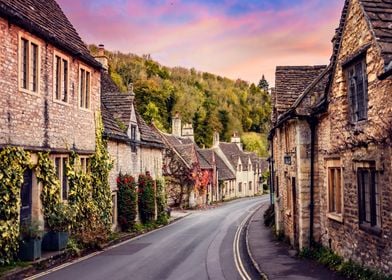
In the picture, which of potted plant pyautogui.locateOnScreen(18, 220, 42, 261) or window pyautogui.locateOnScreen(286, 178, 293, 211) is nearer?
potted plant pyautogui.locateOnScreen(18, 220, 42, 261)

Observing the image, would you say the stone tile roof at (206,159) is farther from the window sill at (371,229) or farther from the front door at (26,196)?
the window sill at (371,229)

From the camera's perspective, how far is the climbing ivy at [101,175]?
23.0m

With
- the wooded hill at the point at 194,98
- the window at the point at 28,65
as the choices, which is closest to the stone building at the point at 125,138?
the window at the point at 28,65

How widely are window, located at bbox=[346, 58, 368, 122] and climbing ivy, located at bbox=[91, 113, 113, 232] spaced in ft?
43.6

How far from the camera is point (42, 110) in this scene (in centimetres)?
1800

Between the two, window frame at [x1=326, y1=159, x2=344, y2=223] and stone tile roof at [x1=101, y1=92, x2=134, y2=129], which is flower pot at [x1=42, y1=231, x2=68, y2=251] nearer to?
window frame at [x1=326, y1=159, x2=344, y2=223]

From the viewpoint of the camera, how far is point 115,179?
89.2 feet

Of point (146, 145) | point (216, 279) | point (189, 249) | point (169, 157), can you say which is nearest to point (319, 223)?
point (216, 279)

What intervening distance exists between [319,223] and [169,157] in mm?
38274

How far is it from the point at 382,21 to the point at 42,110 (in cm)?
1203

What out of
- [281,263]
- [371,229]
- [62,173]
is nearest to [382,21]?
[371,229]

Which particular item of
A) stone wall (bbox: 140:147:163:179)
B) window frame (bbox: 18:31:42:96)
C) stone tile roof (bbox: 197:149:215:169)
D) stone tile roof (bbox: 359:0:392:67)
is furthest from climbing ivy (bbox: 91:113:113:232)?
stone tile roof (bbox: 197:149:215:169)

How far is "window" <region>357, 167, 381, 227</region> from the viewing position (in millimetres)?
12008

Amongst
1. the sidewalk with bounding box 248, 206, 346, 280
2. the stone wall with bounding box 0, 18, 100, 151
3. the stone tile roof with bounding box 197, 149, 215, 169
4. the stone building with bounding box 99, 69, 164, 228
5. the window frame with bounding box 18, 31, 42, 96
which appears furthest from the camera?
the stone tile roof with bounding box 197, 149, 215, 169
